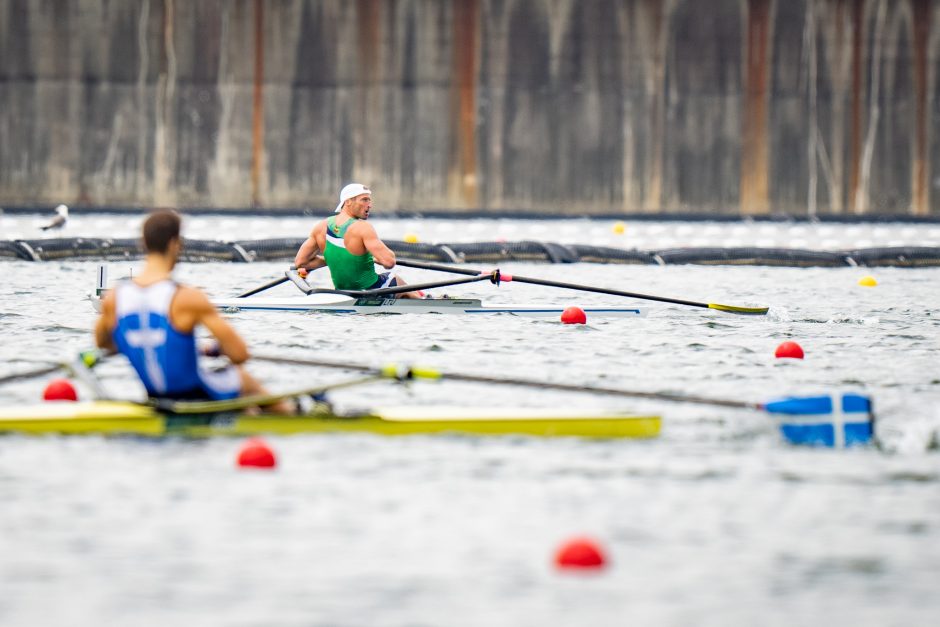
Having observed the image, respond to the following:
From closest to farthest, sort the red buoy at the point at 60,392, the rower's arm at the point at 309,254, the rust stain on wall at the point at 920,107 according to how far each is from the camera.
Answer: the red buoy at the point at 60,392, the rower's arm at the point at 309,254, the rust stain on wall at the point at 920,107

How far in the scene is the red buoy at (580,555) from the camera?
6.14m

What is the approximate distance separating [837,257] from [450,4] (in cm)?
840

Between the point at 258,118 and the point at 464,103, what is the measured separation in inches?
131

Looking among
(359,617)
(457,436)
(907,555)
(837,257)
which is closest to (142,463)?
(457,436)

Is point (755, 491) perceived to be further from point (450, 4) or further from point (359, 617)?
point (450, 4)

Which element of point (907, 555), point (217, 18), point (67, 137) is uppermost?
point (217, 18)

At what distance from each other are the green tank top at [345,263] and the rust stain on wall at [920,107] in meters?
15.1

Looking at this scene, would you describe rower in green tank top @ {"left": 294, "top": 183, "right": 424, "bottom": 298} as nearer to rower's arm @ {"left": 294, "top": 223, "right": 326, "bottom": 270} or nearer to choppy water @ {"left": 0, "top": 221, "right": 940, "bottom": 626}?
rower's arm @ {"left": 294, "top": 223, "right": 326, "bottom": 270}

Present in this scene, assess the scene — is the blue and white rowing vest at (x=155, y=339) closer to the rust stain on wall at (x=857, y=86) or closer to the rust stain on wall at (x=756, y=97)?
the rust stain on wall at (x=756, y=97)

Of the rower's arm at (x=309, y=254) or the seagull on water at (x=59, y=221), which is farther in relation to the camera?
the seagull on water at (x=59, y=221)

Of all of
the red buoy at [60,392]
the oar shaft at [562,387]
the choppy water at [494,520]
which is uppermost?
the oar shaft at [562,387]

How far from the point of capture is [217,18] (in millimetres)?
27156

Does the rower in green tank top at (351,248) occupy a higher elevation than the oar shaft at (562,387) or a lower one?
higher

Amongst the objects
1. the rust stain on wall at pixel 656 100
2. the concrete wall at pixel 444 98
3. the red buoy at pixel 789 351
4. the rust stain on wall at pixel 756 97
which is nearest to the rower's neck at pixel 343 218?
the red buoy at pixel 789 351
